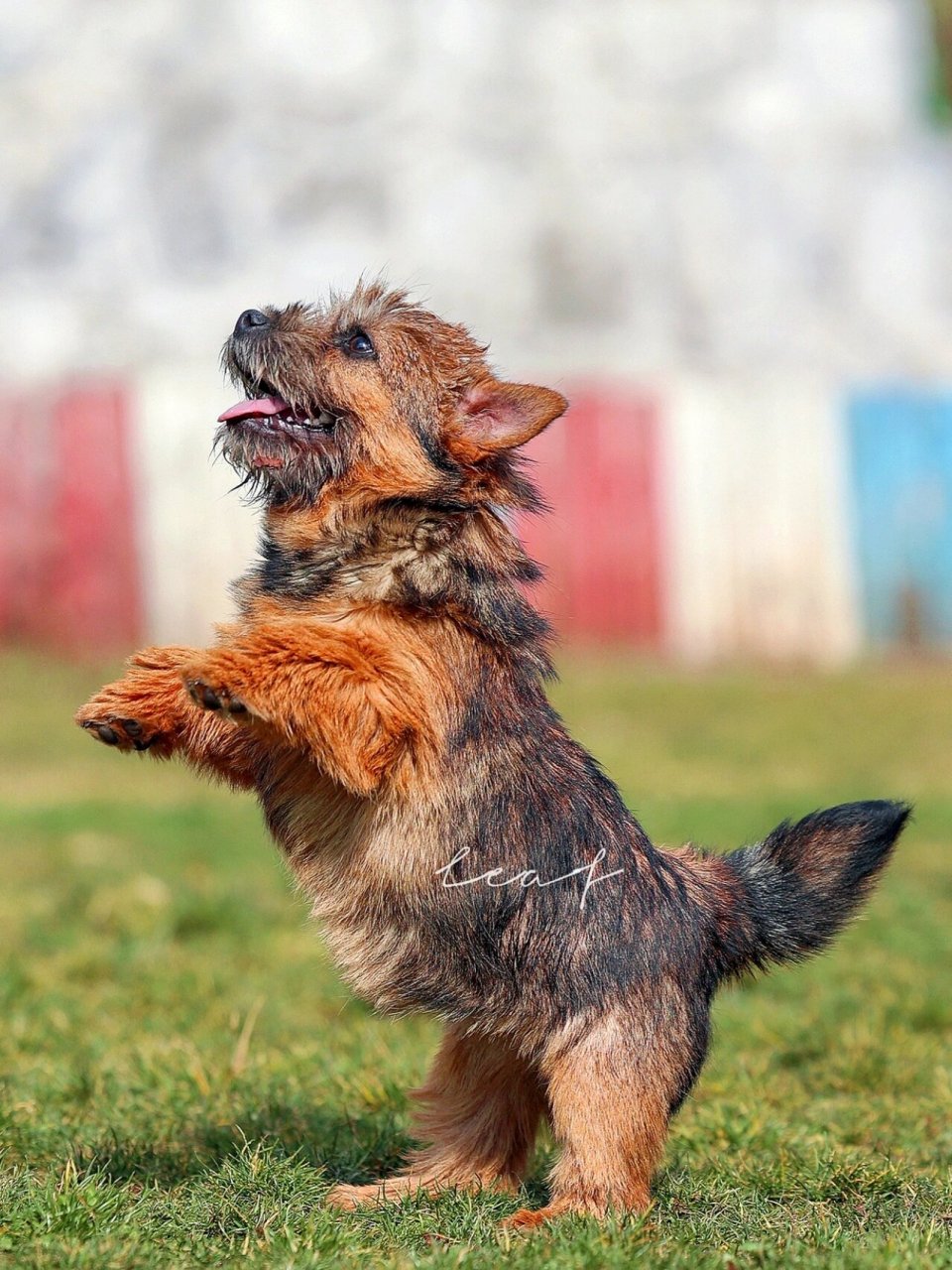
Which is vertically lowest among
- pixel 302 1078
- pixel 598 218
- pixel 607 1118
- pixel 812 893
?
pixel 302 1078

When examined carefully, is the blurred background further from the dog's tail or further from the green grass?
the dog's tail

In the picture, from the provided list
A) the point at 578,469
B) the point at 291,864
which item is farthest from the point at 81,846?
the point at 578,469

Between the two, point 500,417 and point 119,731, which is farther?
point 500,417

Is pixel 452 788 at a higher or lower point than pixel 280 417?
lower

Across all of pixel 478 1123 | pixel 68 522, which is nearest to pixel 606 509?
pixel 68 522

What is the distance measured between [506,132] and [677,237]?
2.90 metres

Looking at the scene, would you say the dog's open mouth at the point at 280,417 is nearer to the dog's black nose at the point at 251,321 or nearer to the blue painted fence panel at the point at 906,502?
the dog's black nose at the point at 251,321

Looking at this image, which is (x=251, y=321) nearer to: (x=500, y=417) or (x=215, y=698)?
(x=500, y=417)

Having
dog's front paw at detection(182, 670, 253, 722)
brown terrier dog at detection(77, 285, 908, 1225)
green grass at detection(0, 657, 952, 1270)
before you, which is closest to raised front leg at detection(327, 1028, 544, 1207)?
brown terrier dog at detection(77, 285, 908, 1225)

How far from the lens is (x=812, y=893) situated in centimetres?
429

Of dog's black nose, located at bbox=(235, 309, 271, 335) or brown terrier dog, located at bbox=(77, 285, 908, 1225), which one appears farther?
dog's black nose, located at bbox=(235, 309, 271, 335)

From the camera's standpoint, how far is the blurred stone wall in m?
23.0

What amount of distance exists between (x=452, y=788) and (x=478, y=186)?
816 inches

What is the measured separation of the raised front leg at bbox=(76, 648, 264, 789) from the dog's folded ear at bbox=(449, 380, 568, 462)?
865mm
